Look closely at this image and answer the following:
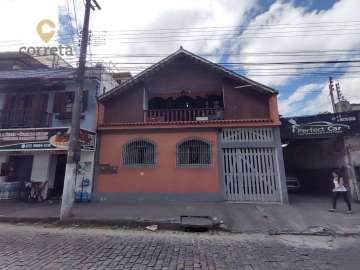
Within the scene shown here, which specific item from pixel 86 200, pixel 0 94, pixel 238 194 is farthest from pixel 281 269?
pixel 0 94

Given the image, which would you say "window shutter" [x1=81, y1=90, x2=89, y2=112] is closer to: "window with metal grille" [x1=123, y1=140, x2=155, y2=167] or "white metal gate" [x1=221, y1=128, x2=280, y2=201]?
"window with metal grille" [x1=123, y1=140, x2=155, y2=167]

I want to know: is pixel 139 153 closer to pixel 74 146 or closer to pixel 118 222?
pixel 74 146

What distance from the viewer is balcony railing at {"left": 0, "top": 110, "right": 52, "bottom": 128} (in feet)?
40.7

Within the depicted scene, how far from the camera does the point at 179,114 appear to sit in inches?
475

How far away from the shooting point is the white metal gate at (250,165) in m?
9.83

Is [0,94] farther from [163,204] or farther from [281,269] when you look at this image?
[281,269]

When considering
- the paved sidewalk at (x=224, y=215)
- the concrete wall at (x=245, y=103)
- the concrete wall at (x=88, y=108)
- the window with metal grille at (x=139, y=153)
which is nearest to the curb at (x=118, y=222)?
the paved sidewalk at (x=224, y=215)

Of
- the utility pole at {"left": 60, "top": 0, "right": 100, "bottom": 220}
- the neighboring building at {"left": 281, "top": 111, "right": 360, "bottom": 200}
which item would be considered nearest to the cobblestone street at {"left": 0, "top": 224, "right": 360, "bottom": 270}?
the utility pole at {"left": 60, "top": 0, "right": 100, "bottom": 220}

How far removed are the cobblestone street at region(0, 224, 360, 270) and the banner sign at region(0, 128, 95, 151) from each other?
13.0 feet

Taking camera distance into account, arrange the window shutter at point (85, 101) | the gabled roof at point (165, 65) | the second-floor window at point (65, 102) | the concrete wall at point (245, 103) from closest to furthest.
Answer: the concrete wall at point (245, 103)
the gabled roof at point (165, 65)
the window shutter at point (85, 101)
the second-floor window at point (65, 102)

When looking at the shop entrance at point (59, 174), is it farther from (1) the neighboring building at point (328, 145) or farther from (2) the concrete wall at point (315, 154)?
(2) the concrete wall at point (315, 154)

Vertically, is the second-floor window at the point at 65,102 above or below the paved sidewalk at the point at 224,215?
above

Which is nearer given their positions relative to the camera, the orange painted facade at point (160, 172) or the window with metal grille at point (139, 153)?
the orange painted facade at point (160, 172)

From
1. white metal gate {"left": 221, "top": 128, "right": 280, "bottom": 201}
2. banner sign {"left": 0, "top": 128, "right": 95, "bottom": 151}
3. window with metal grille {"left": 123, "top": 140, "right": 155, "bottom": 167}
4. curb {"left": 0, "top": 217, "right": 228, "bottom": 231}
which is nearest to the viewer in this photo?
curb {"left": 0, "top": 217, "right": 228, "bottom": 231}
